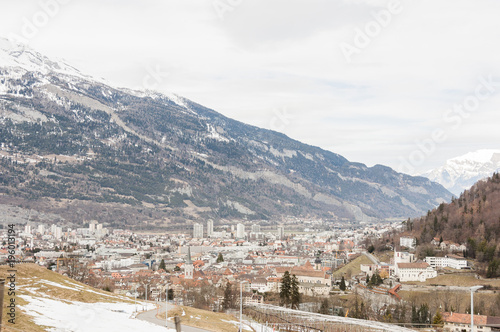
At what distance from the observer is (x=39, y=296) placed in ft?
95.3

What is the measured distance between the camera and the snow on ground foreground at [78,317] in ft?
77.4

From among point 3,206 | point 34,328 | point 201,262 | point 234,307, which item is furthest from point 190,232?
point 34,328

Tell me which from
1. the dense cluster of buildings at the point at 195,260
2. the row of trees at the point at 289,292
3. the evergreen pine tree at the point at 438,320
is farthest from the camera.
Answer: the dense cluster of buildings at the point at 195,260

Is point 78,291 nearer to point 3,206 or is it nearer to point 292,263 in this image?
point 292,263

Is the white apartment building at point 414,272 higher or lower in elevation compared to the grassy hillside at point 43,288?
lower

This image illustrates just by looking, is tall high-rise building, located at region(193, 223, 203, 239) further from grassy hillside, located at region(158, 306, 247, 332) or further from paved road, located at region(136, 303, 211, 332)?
paved road, located at region(136, 303, 211, 332)

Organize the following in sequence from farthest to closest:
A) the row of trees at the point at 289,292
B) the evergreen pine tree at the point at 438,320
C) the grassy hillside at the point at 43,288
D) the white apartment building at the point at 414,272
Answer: the white apartment building at the point at 414,272
the row of trees at the point at 289,292
the evergreen pine tree at the point at 438,320
the grassy hillside at the point at 43,288

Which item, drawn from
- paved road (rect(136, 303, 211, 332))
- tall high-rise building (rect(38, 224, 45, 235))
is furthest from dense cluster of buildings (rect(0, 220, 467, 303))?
paved road (rect(136, 303, 211, 332))

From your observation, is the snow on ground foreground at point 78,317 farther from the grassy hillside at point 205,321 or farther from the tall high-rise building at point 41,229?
the tall high-rise building at point 41,229

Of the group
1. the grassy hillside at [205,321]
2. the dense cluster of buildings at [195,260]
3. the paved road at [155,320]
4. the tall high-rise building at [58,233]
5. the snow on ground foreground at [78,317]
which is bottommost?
the dense cluster of buildings at [195,260]

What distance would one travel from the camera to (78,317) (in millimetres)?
26516

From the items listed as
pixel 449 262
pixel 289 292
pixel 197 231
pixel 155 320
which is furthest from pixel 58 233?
pixel 155 320

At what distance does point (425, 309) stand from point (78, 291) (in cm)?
3378

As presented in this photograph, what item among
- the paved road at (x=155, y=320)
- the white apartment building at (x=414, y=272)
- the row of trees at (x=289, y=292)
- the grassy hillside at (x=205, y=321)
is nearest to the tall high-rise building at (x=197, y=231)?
the white apartment building at (x=414, y=272)
